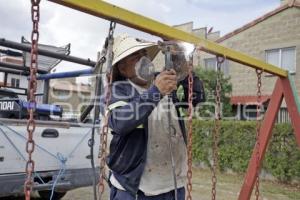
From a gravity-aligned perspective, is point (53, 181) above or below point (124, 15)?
below

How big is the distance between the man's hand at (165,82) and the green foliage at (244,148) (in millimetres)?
7098

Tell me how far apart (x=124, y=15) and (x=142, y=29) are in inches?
6.5

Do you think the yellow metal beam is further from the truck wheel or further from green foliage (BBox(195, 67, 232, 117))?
green foliage (BBox(195, 67, 232, 117))

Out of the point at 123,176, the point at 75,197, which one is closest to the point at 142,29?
the point at 123,176

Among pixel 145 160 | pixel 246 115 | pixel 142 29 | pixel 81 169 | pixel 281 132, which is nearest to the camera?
pixel 142 29

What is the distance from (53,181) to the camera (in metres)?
4.88

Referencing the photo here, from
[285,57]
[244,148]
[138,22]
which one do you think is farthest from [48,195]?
[285,57]

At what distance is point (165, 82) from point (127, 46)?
1.27 feet

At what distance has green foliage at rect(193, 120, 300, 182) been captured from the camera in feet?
28.2

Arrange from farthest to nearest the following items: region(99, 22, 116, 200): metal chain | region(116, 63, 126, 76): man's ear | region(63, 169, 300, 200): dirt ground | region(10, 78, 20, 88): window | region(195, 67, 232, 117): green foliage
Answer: region(195, 67, 232, 117): green foliage
region(63, 169, 300, 200): dirt ground
region(10, 78, 20, 88): window
region(116, 63, 126, 76): man's ear
region(99, 22, 116, 200): metal chain

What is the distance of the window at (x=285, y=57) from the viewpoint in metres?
15.3

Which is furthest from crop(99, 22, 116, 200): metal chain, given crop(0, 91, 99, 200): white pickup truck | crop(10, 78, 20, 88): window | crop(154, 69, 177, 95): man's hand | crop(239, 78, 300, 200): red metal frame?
crop(10, 78, 20, 88): window

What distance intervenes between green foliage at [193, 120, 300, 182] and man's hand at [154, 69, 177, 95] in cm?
710

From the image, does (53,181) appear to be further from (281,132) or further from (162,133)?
(281,132)
